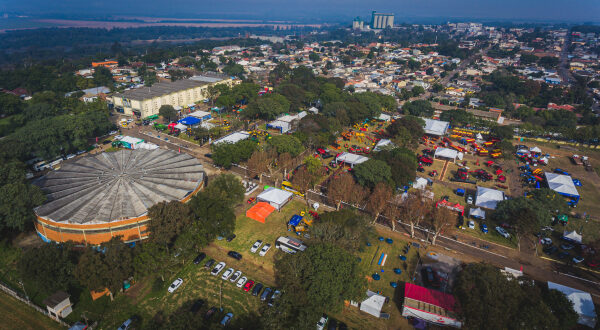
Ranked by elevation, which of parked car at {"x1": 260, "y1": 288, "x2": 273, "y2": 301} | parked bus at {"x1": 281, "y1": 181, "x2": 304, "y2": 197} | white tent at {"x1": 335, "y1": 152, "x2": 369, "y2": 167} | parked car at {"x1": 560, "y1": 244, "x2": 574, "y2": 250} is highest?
white tent at {"x1": 335, "y1": 152, "x2": 369, "y2": 167}

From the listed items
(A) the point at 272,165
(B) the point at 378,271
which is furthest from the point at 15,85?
(B) the point at 378,271

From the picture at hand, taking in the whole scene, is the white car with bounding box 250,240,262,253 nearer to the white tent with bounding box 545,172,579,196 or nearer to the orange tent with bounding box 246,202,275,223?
the orange tent with bounding box 246,202,275,223

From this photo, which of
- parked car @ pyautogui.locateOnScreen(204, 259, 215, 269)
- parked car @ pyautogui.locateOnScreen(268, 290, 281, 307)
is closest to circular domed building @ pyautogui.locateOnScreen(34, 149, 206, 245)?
parked car @ pyautogui.locateOnScreen(204, 259, 215, 269)

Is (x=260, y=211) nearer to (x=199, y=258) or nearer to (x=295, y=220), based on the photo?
(x=295, y=220)

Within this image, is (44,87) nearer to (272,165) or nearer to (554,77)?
(272,165)

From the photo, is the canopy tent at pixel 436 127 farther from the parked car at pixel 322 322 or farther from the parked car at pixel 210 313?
the parked car at pixel 210 313

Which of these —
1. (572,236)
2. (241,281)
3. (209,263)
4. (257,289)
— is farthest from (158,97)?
(572,236)

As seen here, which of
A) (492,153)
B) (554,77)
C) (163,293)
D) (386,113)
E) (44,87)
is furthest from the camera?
(554,77)
